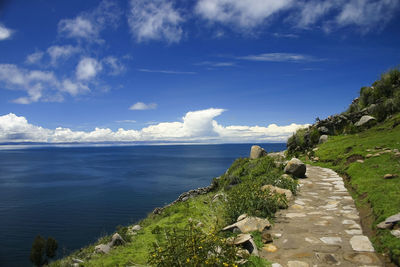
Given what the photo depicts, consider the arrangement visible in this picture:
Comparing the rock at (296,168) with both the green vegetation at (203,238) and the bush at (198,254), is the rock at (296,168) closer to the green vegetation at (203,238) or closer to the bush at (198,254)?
the green vegetation at (203,238)

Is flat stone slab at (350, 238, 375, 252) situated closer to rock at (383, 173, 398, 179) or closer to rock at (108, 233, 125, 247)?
rock at (383, 173, 398, 179)

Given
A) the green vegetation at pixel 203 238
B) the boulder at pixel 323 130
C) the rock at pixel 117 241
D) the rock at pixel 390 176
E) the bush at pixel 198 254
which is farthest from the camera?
the boulder at pixel 323 130

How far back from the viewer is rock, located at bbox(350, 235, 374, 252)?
16.4 ft

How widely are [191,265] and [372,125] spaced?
21.6 metres

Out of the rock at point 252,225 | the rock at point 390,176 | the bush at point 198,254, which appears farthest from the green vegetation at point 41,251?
the rock at point 390,176

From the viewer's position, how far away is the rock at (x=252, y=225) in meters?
6.25

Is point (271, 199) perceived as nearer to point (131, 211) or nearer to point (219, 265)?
point (219, 265)

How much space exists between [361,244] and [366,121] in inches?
Result: 730

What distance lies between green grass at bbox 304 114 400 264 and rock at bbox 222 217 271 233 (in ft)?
8.02

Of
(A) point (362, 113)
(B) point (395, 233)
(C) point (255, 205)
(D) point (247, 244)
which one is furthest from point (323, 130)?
(D) point (247, 244)

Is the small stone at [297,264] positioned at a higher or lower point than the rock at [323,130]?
lower

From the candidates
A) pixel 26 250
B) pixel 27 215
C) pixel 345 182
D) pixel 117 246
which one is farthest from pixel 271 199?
pixel 27 215

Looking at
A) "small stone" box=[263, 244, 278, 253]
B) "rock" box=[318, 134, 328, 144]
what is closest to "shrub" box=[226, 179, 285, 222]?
"small stone" box=[263, 244, 278, 253]

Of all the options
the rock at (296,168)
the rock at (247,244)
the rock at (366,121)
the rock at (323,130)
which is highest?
the rock at (366,121)
